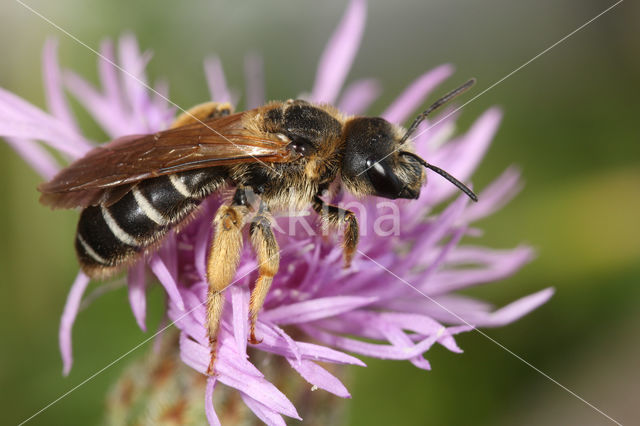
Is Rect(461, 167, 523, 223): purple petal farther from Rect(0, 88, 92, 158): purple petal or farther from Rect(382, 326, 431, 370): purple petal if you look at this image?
Rect(0, 88, 92, 158): purple petal

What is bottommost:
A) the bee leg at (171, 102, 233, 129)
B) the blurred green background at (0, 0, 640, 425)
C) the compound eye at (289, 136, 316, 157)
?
the blurred green background at (0, 0, 640, 425)

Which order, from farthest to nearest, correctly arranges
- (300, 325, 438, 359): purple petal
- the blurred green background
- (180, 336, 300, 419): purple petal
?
the blurred green background, (300, 325, 438, 359): purple petal, (180, 336, 300, 419): purple petal

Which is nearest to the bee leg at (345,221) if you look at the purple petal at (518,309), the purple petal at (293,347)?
the purple petal at (293,347)

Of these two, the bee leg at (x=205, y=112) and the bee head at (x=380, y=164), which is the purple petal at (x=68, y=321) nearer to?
the bee leg at (x=205, y=112)

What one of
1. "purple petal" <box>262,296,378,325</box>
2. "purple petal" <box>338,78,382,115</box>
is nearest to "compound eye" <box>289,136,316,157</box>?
"purple petal" <box>262,296,378,325</box>

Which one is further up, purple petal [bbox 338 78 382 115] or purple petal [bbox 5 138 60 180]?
purple petal [bbox 338 78 382 115]

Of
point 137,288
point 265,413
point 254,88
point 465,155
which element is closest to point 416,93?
point 465,155

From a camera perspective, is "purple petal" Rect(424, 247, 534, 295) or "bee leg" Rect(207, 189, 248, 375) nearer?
"bee leg" Rect(207, 189, 248, 375)
